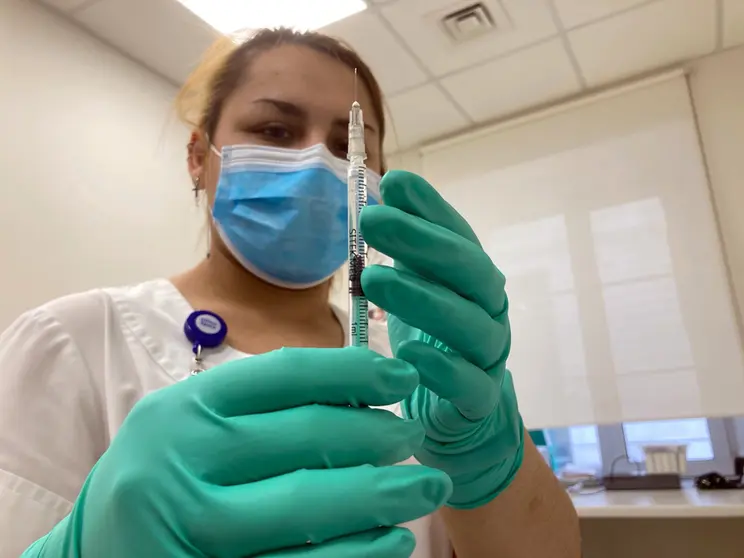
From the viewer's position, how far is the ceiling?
1.86 m

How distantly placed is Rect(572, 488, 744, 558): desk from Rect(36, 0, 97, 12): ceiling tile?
2160 mm

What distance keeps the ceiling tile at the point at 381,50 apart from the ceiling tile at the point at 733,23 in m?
1.06

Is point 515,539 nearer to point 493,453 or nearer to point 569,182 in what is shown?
point 493,453

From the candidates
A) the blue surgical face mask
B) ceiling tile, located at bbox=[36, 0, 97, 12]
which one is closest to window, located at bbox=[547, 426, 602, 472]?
the blue surgical face mask

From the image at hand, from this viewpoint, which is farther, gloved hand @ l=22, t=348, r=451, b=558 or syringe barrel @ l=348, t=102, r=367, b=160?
syringe barrel @ l=348, t=102, r=367, b=160

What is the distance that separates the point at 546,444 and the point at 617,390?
357 mm

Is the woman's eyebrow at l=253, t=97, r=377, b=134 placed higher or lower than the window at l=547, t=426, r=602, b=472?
higher

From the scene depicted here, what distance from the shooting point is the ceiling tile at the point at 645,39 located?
6.24ft

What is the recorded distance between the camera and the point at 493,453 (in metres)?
0.53

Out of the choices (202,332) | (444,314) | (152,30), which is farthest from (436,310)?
(152,30)

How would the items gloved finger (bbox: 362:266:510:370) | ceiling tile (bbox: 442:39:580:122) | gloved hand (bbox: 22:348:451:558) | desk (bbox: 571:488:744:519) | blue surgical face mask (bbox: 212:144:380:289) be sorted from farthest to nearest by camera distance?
ceiling tile (bbox: 442:39:580:122) < desk (bbox: 571:488:744:519) < blue surgical face mask (bbox: 212:144:380:289) < gloved finger (bbox: 362:266:510:370) < gloved hand (bbox: 22:348:451:558)

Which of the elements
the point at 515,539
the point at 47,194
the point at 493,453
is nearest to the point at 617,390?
the point at 515,539

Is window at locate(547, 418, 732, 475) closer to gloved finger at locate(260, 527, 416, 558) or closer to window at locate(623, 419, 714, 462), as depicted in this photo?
window at locate(623, 419, 714, 462)

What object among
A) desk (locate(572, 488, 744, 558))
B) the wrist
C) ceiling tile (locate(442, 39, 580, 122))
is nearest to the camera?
the wrist
